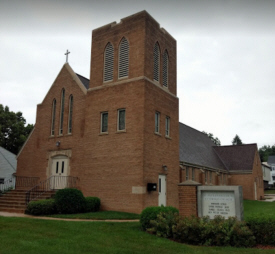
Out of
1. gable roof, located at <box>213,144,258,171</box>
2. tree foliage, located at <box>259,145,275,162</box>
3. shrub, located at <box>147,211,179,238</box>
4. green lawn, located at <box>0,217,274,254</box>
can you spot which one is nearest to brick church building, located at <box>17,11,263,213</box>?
shrub, located at <box>147,211,179,238</box>

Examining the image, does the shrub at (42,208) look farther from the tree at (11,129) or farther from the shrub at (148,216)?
the tree at (11,129)

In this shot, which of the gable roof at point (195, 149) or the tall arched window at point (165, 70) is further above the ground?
the tall arched window at point (165, 70)

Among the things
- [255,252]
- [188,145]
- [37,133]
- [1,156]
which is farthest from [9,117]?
[255,252]

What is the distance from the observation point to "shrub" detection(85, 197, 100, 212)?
17362mm

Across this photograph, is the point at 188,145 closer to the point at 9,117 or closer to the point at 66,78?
the point at 66,78

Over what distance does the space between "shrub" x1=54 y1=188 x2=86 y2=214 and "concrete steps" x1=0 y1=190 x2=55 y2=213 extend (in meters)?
2.27

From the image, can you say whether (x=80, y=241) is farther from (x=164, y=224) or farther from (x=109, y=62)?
(x=109, y=62)

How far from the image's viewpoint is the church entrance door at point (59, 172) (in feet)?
67.7

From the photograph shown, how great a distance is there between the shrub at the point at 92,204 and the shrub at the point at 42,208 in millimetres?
2017

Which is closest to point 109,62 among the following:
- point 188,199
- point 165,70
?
point 165,70

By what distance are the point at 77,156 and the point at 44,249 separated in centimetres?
1278

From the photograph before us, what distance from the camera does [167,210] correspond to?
1195 cm

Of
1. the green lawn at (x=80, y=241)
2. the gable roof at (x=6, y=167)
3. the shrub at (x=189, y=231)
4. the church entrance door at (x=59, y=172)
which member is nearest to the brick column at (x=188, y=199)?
the shrub at (x=189, y=231)

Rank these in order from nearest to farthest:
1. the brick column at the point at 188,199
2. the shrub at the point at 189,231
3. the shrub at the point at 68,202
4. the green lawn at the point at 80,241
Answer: the green lawn at the point at 80,241, the shrub at the point at 189,231, the brick column at the point at 188,199, the shrub at the point at 68,202
